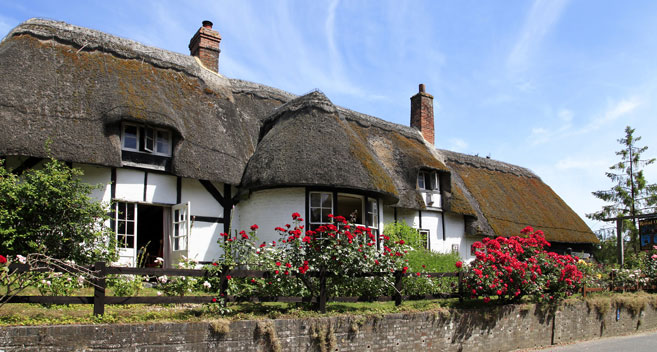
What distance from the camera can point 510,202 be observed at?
22391 mm

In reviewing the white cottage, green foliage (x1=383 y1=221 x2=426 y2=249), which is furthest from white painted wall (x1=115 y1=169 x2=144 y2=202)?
green foliage (x1=383 y1=221 x2=426 y2=249)

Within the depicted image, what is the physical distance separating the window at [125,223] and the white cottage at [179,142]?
3cm

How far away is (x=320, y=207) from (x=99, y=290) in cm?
713

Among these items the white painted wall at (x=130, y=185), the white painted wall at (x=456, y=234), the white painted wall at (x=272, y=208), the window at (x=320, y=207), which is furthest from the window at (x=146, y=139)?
the white painted wall at (x=456, y=234)

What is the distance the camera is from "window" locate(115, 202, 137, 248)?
40.3ft

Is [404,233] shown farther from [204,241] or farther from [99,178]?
[99,178]

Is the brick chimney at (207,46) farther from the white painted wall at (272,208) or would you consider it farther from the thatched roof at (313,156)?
the white painted wall at (272,208)

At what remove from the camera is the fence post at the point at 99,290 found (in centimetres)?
721

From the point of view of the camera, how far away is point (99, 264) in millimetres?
7301

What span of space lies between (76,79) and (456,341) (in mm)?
10556

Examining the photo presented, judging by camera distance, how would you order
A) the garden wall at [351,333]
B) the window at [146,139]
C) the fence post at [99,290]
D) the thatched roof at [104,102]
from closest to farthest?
1. the garden wall at [351,333]
2. the fence post at [99,290]
3. the thatched roof at [104,102]
4. the window at [146,139]

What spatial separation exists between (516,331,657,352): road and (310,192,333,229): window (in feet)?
19.1

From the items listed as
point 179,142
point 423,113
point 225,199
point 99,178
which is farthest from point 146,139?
point 423,113

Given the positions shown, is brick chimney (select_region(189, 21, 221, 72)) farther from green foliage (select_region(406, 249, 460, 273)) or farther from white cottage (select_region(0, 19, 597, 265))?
green foliage (select_region(406, 249, 460, 273))
